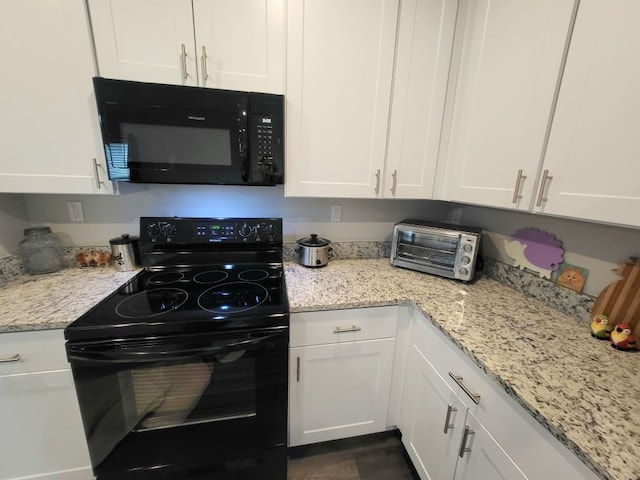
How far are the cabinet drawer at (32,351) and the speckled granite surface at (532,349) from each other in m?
0.89

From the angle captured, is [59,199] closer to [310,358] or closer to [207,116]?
[207,116]

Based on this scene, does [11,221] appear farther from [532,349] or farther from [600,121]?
[600,121]

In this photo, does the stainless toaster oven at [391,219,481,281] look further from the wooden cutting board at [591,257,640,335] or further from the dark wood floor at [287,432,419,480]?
the dark wood floor at [287,432,419,480]

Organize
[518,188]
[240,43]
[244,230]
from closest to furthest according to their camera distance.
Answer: [518,188], [240,43], [244,230]

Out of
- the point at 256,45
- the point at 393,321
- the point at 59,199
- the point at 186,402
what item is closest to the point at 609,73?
the point at 393,321

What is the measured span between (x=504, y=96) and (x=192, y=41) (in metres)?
1.33

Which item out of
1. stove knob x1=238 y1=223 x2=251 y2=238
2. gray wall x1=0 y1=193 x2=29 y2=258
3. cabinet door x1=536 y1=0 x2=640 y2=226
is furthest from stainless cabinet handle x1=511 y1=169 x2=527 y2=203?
gray wall x1=0 y1=193 x2=29 y2=258

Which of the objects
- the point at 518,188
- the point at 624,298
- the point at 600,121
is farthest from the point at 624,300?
the point at 600,121

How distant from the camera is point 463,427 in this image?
2.96ft

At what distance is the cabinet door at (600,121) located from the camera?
734 mm

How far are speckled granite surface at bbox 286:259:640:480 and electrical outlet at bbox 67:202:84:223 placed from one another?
3.98ft

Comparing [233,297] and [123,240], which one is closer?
[233,297]

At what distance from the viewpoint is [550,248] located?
1.21 meters

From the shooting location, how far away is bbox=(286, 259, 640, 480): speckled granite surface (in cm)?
58
